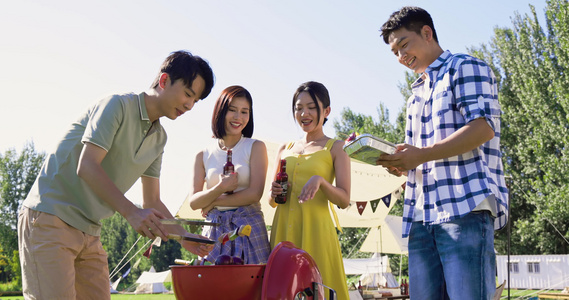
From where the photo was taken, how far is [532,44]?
28.2 metres

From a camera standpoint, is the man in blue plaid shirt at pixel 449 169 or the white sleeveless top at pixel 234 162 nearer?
the man in blue plaid shirt at pixel 449 169

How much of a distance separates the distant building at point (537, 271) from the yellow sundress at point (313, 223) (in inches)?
944

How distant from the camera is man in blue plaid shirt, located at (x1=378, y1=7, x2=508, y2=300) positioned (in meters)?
2.26

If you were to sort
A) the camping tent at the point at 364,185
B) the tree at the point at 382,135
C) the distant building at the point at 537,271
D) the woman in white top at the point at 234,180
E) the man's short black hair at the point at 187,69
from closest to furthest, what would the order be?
the man's short black hair at the point at 187,69, the woman in white top at the point at 234,180, the camping tent at the point at 364,185, the distant building at the point at 537,271, the tree at the point at 382,135

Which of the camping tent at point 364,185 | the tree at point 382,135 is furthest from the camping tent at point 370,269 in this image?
the camping tent at point 364,185

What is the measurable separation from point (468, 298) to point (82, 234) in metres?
1.84

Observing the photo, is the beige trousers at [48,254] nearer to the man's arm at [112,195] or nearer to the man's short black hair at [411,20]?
the man's arm at [112,195]

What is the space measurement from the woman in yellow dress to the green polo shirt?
3.10ft

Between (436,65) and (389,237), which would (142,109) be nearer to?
(436,65)

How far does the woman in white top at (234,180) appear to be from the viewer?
3.15 meters

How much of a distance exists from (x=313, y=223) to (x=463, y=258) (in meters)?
1.19

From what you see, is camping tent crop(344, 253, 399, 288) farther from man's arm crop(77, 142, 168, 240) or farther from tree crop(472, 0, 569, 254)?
man's arm crop(77, 142, 168, 240)

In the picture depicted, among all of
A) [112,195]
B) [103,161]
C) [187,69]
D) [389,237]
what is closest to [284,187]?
Result: [187,69]

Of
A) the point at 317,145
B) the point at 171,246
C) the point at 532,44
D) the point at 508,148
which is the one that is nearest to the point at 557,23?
the point at 532,44
